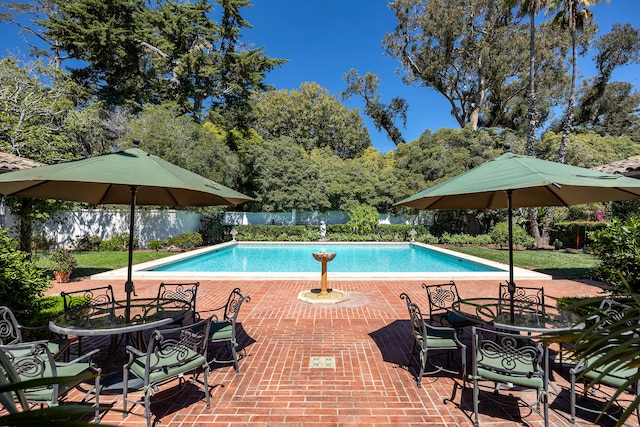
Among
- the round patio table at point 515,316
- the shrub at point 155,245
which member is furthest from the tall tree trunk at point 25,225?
the round patio table at point 515,316

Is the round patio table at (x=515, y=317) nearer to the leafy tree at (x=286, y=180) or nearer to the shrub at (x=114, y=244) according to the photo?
the shrub at (x=114, y=244)

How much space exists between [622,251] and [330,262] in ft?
36.6

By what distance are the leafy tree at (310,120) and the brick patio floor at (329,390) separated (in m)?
28.6

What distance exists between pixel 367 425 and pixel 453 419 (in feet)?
2.85

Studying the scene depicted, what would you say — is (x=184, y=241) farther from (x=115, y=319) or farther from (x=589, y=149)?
(x=589, y=149)

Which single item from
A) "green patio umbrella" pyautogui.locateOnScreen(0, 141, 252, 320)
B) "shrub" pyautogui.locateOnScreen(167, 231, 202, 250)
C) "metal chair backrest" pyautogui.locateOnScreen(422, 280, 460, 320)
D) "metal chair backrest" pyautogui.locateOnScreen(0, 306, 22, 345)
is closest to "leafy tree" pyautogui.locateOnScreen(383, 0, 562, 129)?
"shrub" pyautogui.locateOnScreen(167, 231, 202, 250)

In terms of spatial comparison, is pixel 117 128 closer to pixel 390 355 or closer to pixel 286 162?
pixel 286 162

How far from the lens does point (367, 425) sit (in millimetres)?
3029

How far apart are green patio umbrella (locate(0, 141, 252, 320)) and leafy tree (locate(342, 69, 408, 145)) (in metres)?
35.0

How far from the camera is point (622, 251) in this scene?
5.86 metres

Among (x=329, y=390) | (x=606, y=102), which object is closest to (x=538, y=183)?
(x=329, y=390)

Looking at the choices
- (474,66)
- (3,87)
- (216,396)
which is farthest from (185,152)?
(474,66)

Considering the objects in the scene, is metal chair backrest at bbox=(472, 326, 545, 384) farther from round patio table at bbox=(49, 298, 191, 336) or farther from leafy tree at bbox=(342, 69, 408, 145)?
leafy tree at bbox=(342, 69, 408, 145)

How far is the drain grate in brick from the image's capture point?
13.7 ft
